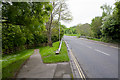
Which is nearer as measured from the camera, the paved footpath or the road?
the paved footpath

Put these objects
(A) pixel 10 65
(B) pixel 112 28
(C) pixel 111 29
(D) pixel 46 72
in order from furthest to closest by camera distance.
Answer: (C) pixel 111 29 → (B) pixel 112 28 → (A) pixel 10 65 → (D) pixel 46 72

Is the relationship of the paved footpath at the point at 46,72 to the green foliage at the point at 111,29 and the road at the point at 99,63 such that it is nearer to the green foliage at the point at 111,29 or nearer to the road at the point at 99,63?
the road at the point at 99,63

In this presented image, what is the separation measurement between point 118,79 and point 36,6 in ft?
18.5

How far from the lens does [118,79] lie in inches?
153

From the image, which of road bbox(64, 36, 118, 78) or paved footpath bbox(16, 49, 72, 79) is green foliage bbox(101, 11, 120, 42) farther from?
paved footpath bbox(16, 49, 72, 79)

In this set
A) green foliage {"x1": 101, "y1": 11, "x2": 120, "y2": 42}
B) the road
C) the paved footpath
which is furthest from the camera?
green foliage {"x1": 101, "y1": 11, "x2": 120, "y2": 42}

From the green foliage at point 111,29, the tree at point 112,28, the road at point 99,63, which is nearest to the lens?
the road at point 99,63

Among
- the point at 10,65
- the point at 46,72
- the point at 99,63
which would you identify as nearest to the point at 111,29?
the point at 99,63

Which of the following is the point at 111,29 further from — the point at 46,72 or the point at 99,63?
the point at 46,72

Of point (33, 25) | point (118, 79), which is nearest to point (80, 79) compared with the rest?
→ point (118, 79)

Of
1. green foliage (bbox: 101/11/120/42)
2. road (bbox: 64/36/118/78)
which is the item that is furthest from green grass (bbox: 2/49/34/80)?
green foliage (bbox: 101/11/120/42)

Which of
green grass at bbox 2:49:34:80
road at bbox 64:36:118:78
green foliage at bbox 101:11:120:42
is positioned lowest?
green grass at bbox 2:49:34:80

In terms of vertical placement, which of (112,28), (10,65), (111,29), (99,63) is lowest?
(10,65)

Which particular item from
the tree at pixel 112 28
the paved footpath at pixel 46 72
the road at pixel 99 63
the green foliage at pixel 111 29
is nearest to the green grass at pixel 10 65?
the paved footpath at pixel 46 72
